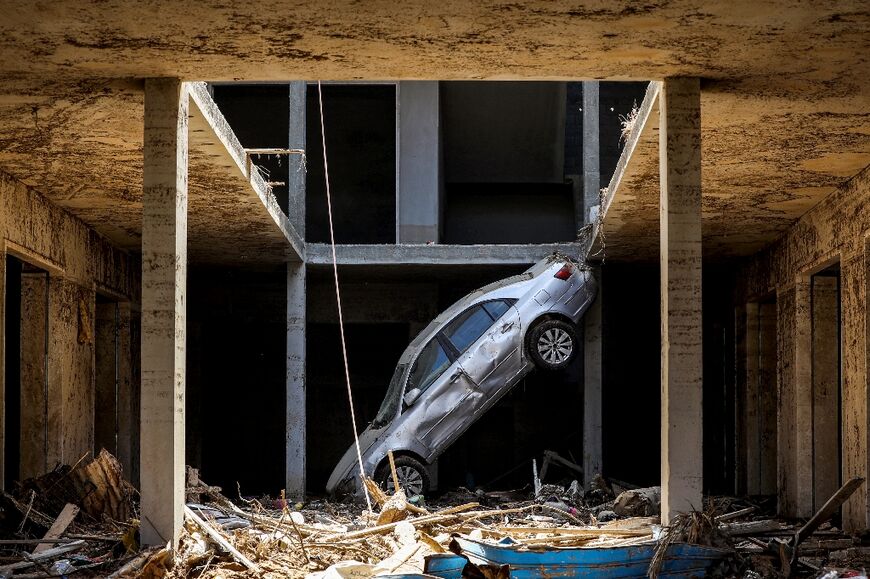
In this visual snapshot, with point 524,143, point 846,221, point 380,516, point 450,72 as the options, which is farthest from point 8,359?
point 524,143

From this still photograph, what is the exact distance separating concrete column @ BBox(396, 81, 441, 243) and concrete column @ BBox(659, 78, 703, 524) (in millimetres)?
9001

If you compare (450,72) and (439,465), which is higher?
(450,72)

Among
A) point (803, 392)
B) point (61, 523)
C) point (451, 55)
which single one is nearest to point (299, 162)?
point (803, 392)

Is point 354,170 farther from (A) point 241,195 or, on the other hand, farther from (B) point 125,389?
(A) point 241,195

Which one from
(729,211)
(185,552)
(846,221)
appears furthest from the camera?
(729,211)

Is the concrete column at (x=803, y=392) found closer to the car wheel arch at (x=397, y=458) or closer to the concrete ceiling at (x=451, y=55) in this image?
the concrete ceiling at (x=451, y=55)

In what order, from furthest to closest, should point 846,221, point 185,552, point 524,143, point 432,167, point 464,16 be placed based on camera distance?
point 524,143, point 432,167, point 846,221, point 185,552, point 464,16

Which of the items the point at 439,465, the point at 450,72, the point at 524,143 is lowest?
the point at 439,465

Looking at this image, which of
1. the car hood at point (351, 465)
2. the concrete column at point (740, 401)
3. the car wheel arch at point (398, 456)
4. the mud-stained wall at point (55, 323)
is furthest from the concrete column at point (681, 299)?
the concrete column at point (740, 401)

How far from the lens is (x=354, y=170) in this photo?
74.9ft

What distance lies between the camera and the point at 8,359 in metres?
13.8

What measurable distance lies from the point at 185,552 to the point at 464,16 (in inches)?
166

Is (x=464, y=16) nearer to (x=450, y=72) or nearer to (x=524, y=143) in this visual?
(x=450, y=72)

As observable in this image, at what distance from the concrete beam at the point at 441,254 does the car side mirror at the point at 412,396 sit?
87.0 inches
